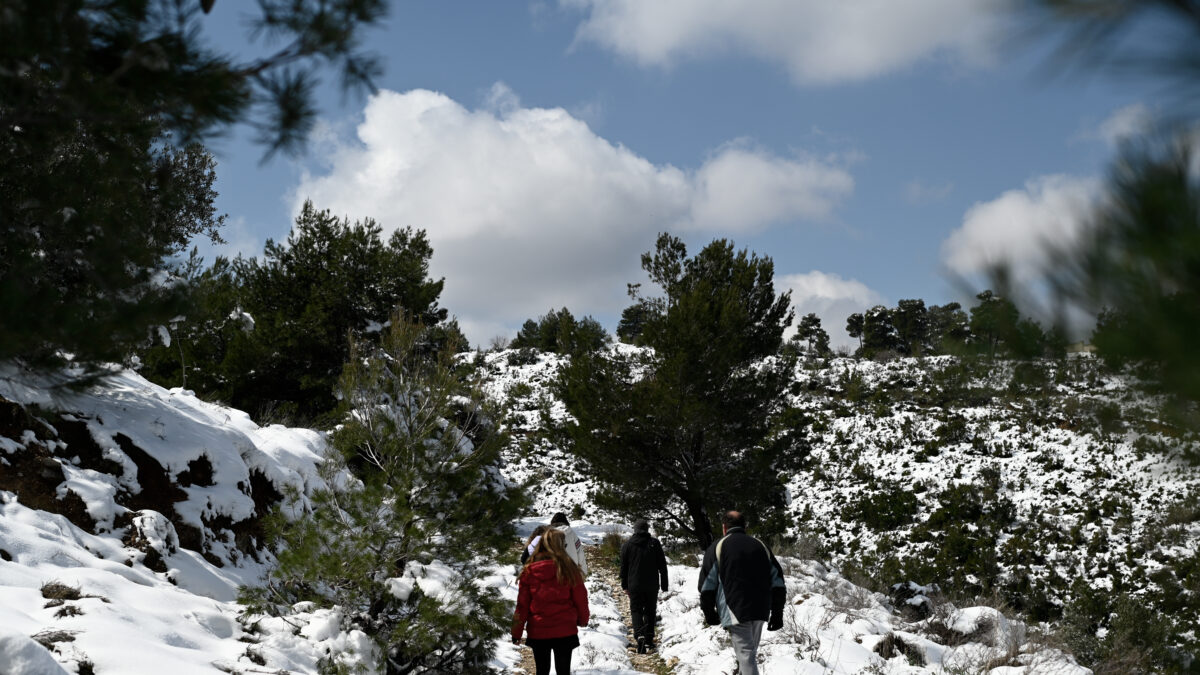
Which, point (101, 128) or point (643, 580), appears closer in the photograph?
point (101, 128)

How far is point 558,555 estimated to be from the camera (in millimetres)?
5520

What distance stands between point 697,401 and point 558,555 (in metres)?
9.34

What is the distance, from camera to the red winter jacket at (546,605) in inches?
214

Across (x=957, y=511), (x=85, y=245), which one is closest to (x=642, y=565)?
(x=85, y=245)

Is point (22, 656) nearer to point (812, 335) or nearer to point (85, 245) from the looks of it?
point (85, 245)

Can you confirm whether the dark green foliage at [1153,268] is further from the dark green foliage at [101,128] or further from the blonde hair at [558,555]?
the blonde hair at [558,555]

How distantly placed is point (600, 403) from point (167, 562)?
10111mm

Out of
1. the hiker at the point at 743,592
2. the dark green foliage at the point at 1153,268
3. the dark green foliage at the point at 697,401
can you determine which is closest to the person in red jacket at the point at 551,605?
the hiker at the point at 743,592

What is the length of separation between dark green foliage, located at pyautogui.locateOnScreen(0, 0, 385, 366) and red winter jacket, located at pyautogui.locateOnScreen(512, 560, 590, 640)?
11.9 feet

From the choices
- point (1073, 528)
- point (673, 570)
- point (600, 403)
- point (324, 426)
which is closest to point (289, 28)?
point (673, 570)

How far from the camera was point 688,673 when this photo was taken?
710cm

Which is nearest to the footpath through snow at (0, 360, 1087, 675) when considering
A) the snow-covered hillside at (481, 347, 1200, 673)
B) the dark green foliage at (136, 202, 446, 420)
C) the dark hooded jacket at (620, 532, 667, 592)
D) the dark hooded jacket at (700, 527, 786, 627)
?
the snow-covered hillside at (481, 347, 1200, 673)

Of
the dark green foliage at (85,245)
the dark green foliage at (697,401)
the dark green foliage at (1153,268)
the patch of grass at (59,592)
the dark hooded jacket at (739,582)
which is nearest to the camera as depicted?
the dark green foliage at (1153,268)

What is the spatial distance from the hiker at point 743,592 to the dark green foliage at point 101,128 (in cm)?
463
